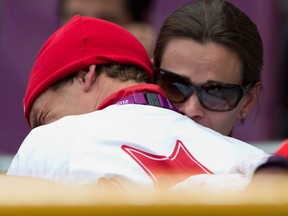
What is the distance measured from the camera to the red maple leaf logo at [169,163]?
84.7 inches

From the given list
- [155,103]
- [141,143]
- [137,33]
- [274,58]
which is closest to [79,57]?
[155,103]

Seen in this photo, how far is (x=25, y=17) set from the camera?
5.27 m

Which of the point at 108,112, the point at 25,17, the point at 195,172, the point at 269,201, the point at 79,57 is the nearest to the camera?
the point at 269,201

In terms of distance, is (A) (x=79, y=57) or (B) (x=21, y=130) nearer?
(A) (x=79, y=57)

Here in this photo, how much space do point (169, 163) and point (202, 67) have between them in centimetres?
69

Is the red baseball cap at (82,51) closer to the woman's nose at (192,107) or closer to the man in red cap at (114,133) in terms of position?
the man in red cap at (114,133)

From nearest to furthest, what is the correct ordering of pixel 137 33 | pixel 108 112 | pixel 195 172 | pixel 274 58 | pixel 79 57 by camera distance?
pixel 195 172 < pixel 108 112 < pixel 79 57 < pixel 137 33 < pixel 274 58

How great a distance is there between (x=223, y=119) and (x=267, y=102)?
202 centimetres

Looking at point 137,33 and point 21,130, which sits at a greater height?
point 137,33

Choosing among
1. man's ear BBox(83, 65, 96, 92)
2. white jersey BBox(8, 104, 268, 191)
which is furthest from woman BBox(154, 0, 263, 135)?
white jersey BBox(8, 104, 268, 191)

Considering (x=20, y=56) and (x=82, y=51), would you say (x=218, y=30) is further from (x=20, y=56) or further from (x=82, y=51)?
(x=20, y=56)

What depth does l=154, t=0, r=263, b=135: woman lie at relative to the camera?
9.29 ft

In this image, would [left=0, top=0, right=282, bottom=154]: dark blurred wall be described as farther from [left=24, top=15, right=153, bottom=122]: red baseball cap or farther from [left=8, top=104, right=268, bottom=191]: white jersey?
[left=8, top=104, right=268, bottom=191]: white jersey

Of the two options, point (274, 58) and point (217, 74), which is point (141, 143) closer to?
point (217, 74)
